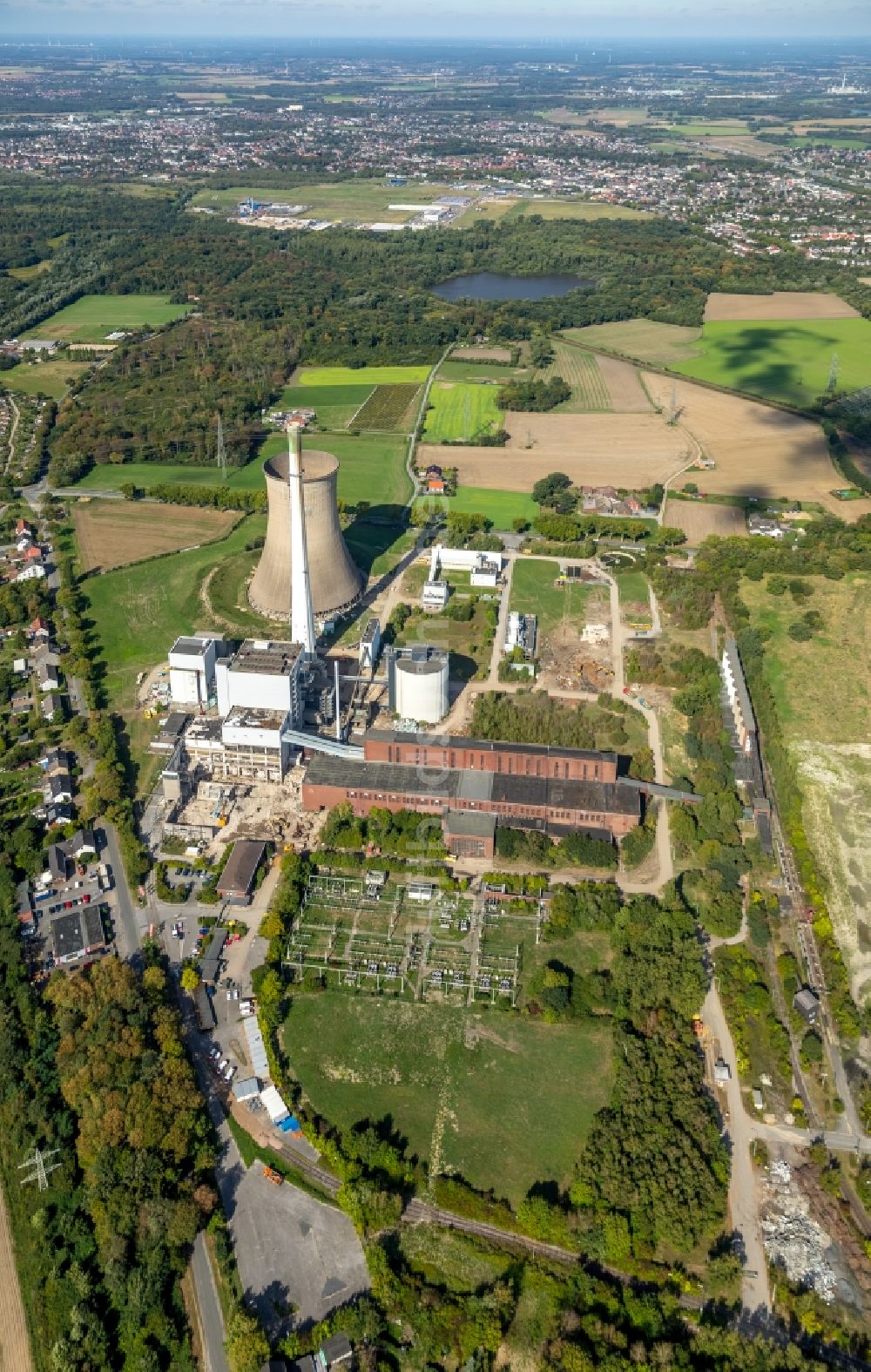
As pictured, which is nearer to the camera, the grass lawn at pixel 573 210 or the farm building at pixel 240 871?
the farm building at pixel 240 871

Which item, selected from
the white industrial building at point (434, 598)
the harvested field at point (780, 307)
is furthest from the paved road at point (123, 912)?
the harvested field at point (780, 307)

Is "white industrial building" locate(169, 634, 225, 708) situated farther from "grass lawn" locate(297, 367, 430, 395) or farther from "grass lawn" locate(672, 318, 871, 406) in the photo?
"grass lawn" locate(672, 318, 871, 406)

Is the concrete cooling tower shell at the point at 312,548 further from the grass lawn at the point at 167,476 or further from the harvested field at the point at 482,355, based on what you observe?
the harvested field at the point at 482,355

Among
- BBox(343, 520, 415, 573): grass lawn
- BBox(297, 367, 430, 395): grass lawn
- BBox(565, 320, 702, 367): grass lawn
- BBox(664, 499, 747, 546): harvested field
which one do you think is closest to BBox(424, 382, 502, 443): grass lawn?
BBox(297, 367, 430, 395): grass lawn

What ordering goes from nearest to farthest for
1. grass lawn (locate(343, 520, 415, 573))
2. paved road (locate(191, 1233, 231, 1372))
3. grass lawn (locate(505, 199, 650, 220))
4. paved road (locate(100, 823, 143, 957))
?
paved road (locate(191, 1233, 231, 1372))
paved road (locate(100, 823, 143, 957))
grass lawn (locate(343, 520, 415, 573))
grass lawn (locate(505, 199, 650, 220))

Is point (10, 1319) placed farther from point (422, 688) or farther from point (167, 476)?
point (167, 476)

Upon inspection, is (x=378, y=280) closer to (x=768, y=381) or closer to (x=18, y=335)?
(x=18, y=335)
